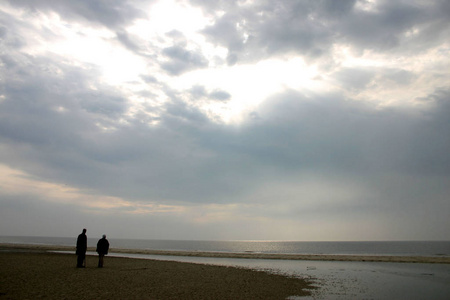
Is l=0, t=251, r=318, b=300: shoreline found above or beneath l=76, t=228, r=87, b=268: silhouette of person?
beneath

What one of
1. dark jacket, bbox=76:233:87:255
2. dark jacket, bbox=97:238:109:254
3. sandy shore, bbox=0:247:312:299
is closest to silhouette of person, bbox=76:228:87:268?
dark jacket, bbox=76:233:87:255

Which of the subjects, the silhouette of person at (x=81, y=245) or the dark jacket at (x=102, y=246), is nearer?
the silhouette of person at (x=81, y=245)

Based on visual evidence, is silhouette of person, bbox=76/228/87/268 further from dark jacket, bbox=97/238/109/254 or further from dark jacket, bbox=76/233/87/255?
dark jacket, bbox=97/238/109/254

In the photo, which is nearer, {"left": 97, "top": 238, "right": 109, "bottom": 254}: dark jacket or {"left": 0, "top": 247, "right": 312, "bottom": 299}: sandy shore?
{"left": 0, "top": 247, "right": 312, "bottom": 299}: sandy shore

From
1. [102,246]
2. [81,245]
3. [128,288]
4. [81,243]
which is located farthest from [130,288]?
[81,245]

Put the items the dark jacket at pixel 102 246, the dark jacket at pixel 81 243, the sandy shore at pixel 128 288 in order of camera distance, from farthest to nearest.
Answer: the dark jacket at pixel 102 246 → the dark jacket at pixel 81 243 → the sandy shore at pixel 128 288

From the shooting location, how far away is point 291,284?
1914 cm

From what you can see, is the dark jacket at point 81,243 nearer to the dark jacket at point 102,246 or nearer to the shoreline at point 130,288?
the dark jacket at point 102,246

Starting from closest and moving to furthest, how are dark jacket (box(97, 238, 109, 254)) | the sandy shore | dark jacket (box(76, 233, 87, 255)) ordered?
the sandy shore → dark jacket (box(76, 233, 87, 255)) → dark jacket (box(97, 238, 109, 254))

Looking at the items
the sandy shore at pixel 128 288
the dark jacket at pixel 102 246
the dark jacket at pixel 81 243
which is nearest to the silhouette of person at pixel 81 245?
the dark jacket at pixel 81 243

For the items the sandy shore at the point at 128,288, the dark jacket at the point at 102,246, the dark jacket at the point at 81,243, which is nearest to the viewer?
the sandy shore at the point at 128,288

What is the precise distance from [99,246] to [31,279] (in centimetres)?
618

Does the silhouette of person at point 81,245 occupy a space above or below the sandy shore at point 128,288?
above

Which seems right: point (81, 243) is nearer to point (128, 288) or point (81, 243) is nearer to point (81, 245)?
point (81, 245)
